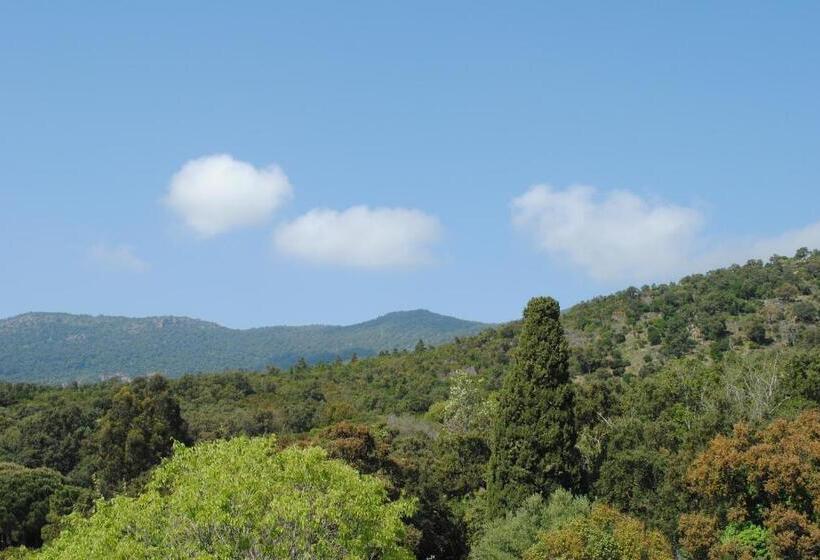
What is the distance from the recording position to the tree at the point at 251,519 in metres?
18.0

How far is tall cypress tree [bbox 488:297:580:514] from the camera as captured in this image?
120 ft

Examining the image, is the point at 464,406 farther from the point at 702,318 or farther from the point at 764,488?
the point at 764,488

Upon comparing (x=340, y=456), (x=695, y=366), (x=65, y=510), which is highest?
(x=695, y=366)

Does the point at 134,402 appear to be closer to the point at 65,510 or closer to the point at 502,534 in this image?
the point at 65,510

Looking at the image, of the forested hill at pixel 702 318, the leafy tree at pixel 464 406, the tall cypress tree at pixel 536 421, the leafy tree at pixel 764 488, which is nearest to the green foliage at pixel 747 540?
the leafy tree at pixel 764 488

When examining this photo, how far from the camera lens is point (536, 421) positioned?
1462 inches

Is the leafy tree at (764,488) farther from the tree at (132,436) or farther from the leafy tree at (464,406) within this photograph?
the tree at (132,436)

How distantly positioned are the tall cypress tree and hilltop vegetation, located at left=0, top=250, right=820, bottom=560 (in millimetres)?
88

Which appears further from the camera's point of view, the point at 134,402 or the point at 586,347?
the point at 586,347

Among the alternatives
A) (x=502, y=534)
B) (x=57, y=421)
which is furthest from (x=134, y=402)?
(x=502, y=534)

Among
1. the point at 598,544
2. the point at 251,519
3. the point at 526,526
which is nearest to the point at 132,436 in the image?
the point at 526,526

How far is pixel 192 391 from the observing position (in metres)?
88.1

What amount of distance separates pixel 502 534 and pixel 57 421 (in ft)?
178

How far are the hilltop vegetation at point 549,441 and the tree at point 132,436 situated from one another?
13 centimetres
